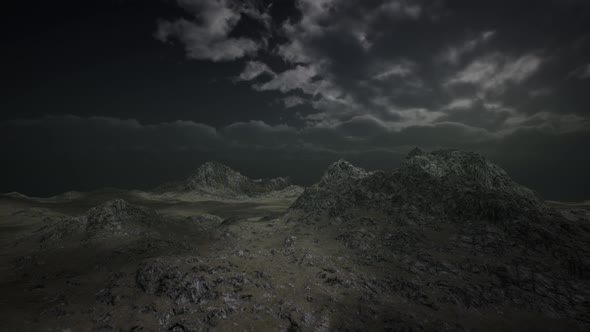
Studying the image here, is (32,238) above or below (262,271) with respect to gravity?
below

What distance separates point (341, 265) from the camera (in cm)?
3606

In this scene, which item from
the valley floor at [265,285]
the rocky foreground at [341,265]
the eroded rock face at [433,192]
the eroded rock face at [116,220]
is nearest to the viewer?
the valley floor at [265,285]

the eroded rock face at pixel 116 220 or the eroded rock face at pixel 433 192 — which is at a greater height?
the eroded rock face at pixel 433 192

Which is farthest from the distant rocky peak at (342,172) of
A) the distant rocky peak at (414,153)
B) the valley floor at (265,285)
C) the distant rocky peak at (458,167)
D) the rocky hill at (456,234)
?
the valley floor at (265,285)

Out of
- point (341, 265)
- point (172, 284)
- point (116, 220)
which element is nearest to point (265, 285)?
point (172, 284)

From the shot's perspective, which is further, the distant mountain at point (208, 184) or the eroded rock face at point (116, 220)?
the distant mountain at point (208, 184)

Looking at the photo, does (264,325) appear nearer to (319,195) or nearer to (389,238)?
(389,238)

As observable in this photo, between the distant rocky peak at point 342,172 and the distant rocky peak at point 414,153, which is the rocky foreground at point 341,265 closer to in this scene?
the distant rocky peak at point 414,153

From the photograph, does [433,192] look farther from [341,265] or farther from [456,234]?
[341,265]

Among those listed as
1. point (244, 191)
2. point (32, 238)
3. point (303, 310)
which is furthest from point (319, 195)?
point (244, 191)

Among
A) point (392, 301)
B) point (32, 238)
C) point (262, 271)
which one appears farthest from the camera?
point (32, 238)

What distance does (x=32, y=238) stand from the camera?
46.6m

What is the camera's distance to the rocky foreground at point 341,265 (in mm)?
25516

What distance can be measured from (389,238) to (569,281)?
1973cm
